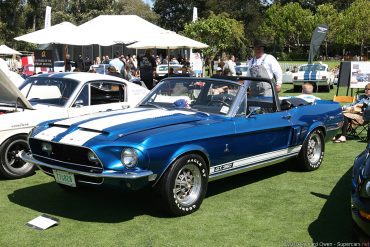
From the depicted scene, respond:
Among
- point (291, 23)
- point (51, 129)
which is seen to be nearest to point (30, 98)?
point (51, 129)

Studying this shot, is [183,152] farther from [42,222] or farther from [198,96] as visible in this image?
[42,222]

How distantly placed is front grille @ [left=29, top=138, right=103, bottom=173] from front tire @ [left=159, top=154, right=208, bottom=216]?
0.71 m

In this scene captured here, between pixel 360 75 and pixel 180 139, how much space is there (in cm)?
1166

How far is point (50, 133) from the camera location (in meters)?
5.11

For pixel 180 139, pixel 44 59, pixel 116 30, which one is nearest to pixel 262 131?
pixel 180 139

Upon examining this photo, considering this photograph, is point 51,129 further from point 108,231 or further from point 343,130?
point 343,130

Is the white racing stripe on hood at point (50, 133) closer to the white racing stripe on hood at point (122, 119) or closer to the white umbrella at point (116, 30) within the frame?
the white racing stripe on hood at point (122, 119)

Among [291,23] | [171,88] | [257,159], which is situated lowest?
[257,159]

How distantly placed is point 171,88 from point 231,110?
971mm

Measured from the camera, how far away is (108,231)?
462 centimetres

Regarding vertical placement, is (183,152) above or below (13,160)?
above

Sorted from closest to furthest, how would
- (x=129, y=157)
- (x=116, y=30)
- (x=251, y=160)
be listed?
(x=129, y=157)
(x=251, y=160)
(x=116, y=30)

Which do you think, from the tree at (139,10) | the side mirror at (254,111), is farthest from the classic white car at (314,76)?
the tree at (139,10)

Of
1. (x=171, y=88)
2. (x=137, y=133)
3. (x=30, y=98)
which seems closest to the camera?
(x=137, y=133)
